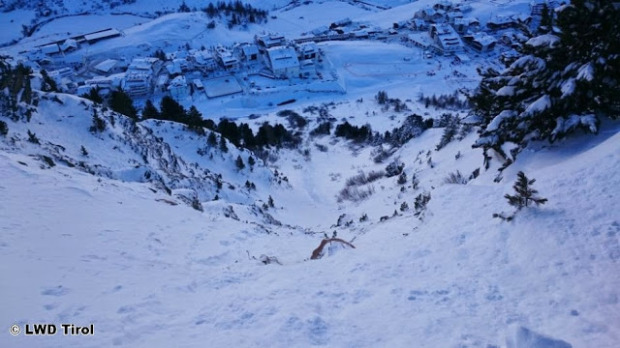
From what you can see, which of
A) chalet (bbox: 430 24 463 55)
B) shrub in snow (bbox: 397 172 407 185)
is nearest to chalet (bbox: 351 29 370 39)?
chalet (bbox: 430 24 463 55)

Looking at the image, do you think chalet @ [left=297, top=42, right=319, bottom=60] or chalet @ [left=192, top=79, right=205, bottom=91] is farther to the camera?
chalet @ [left=297, top=42, right=319, bottom=60]

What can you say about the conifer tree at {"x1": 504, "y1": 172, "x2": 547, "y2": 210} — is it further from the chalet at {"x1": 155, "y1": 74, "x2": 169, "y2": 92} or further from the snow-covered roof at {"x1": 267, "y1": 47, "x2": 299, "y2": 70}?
the chalet at {"x1": 155, "y1": 74, "x2": 169, "y2": 92}

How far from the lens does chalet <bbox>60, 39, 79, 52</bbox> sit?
309 feet

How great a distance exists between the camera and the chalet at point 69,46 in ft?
309

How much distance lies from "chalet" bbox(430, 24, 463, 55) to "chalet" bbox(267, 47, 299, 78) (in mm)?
34490

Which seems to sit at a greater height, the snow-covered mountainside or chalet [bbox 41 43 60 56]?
chalet [bbox 41 43 60 56]

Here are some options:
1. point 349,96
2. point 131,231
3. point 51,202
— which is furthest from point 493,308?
point 349,96

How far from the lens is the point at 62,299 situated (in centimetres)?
656

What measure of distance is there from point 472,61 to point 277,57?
139 feet

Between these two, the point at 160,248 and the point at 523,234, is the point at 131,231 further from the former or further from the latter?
the point at 523,234

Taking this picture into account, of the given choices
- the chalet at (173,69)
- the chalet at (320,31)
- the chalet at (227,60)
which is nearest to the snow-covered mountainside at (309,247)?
the chalet at (173,69)

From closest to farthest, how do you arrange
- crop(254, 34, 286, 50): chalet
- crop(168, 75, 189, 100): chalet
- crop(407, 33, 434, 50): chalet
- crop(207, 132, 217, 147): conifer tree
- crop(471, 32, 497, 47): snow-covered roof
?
crop(207, 132, 217, 147): conifer tree, crop(168, 75, 189, 100): chalet, crop(471, 32, 497, 47): snow-covered roof, crop(254, 34, 286, 50): chalet, crop(407, 33, 434, 50): chalet

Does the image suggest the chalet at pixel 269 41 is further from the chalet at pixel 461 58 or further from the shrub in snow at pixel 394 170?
the shrub in snow at pixel 394 170

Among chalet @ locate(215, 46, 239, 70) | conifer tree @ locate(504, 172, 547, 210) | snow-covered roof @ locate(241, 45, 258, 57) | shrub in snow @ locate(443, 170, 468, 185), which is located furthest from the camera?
snow-covered roof @ locate(241, 45, 258, 57)
